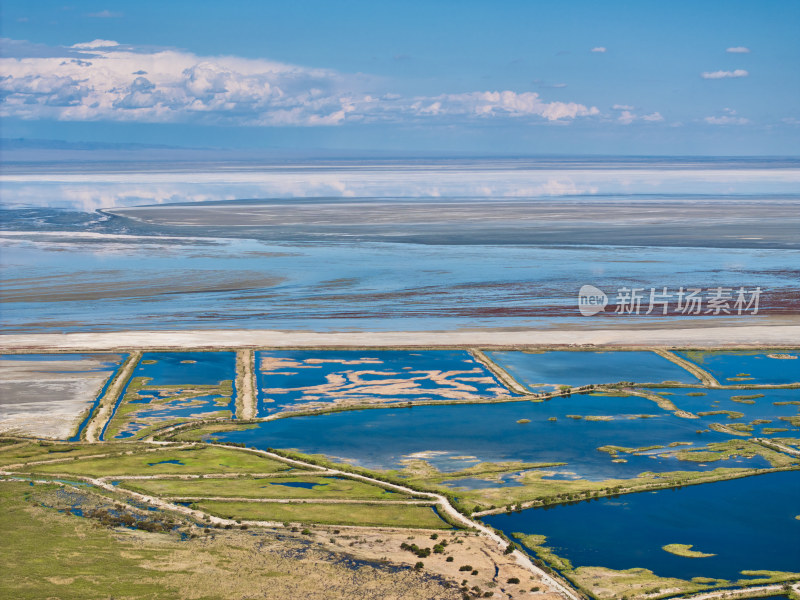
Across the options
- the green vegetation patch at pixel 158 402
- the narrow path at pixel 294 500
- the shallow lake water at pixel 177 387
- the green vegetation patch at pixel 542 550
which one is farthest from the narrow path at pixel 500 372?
the green vegetation patch at pixel 542 550

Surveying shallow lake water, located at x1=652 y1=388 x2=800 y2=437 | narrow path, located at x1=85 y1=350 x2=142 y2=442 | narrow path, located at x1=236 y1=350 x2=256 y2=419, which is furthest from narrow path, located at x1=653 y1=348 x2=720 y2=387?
narrow path, located at x1=85 y1=350 x2=142 y2=442

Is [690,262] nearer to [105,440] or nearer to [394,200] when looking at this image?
[105,440]

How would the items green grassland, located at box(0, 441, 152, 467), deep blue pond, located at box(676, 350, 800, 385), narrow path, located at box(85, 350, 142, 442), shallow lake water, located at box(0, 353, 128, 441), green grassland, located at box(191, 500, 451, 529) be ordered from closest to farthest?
green grassland, located at box(191, 500, 451, 529)
green grassland, located at box(0, 441, 152, 467)
narrow path, located at box(85, 350, 142, 442)
shallow lake water, located at box(0, 353, 128, 441)
deep blue pond, located at box(676, 350, 800, 385)

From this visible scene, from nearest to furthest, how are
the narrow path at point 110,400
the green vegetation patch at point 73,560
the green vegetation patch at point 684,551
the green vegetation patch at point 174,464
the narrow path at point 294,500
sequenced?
1. the green vegetation patch at point 73,560
2. the green vegetation patch at point 684,551
3. the narrow path at point 294,500
4. the green vegetation patch at point 174,464
5. the narrow path at point 110,400

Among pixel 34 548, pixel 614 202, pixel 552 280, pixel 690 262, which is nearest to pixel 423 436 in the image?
pixel 34 548

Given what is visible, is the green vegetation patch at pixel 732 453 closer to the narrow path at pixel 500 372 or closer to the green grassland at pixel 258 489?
the narrow path at pixel 500 372

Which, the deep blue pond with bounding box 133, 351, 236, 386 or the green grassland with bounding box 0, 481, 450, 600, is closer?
the green grassland with bounding box 0, 481, 450, 600

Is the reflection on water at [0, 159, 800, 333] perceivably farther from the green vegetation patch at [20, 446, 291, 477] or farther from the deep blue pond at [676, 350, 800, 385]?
the green vegetation patch at [20, 446, 291, 477]
